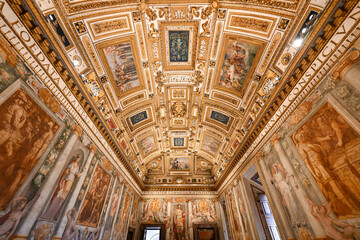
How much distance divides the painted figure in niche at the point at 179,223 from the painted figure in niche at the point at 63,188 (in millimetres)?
10728

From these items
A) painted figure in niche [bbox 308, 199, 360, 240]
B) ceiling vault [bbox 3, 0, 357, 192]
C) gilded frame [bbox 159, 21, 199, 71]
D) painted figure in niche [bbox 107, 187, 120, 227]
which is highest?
gilded frame [bbox 159, 21, 199, 71]

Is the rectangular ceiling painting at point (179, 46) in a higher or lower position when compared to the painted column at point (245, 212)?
higher

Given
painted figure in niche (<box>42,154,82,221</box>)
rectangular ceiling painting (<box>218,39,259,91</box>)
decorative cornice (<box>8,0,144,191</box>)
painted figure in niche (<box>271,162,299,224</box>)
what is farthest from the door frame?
decorative cornice (<box>8,0,144,191</box>)

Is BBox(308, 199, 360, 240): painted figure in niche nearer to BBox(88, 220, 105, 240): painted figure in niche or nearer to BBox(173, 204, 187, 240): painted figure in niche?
BBox(88, 220, 105, 240): painted figure in niche

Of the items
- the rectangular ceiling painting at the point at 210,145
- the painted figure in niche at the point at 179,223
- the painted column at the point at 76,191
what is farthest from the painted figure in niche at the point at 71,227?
the painted figure in niche at the point at 179,223

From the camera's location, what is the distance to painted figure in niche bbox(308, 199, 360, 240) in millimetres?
3456

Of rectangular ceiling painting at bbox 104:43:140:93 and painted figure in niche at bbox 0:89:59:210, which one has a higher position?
rectangular ceiling painting at bbox 104:43:140:93

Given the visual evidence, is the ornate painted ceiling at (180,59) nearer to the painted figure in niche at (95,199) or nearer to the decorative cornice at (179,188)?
the painted figure in niche at (95,199)

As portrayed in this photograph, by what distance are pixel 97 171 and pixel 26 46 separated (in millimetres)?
5305

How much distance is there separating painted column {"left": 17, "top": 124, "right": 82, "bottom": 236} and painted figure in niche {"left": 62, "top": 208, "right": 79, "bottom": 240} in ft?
4.36

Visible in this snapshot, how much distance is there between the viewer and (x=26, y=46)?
3.78m

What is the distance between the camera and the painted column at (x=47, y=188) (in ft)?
11.9

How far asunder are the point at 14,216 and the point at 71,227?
2442 mm

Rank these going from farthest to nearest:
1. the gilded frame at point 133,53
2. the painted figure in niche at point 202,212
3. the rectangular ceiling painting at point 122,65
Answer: the painted figure in niche at point 202,212
the rectangular ceiling painting at point 122,65
the gilded frame at point 133,53
